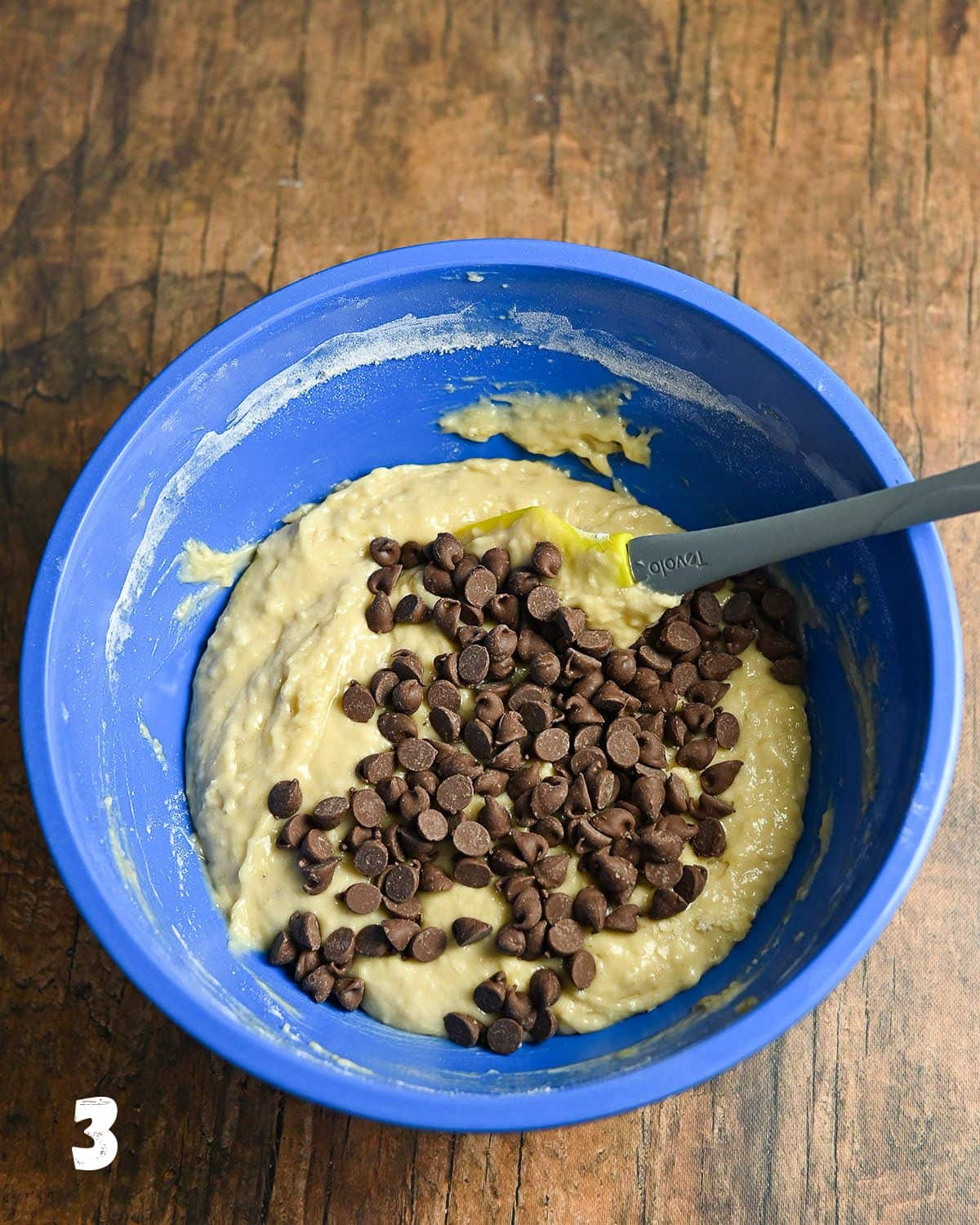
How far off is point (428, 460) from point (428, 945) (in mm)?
1212

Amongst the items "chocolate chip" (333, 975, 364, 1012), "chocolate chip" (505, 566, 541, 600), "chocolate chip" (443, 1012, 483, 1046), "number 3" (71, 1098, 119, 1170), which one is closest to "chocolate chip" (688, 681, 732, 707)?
"chocolate chip" (505, 566, 541, 600)

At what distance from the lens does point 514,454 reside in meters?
2.94

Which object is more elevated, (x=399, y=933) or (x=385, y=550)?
(x=385, y=550)

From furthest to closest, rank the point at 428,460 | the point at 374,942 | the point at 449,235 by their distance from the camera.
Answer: the point at 449,235, the point at 428,460, the point at 374,942

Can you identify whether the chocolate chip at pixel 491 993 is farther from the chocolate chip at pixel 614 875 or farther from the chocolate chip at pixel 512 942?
the chocolate chip at pixel 614 875

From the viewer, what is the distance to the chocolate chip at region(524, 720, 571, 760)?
258 cm

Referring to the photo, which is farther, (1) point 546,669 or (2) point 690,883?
(1) point 546,669

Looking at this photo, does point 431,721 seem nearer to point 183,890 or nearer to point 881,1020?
point 183,890

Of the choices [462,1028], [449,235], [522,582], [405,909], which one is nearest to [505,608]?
[522,582]

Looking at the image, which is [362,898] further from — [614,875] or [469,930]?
[614,875]

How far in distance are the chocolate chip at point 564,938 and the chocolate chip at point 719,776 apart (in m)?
0.45

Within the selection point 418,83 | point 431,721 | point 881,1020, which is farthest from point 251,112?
point 881,1020

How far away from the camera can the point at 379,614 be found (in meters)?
2.68

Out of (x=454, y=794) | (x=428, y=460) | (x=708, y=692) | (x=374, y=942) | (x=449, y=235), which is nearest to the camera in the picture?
(x=374, y=942)
